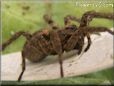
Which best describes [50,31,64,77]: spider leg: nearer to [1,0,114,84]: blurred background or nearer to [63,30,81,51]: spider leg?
[63,30,81,51]: spider leg

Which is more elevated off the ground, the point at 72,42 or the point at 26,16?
the point at 72,42

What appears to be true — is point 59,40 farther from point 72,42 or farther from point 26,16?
point 26,16

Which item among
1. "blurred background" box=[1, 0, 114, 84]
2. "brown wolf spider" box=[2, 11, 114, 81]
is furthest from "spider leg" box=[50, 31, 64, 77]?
"blurred background" box=[1, 0, 114, 84]

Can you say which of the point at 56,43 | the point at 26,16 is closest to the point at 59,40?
the point at 56,43

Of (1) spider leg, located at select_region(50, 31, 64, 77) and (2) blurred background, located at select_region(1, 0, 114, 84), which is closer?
(1) spider leg, located at select_region(50, 31, 64, 77)

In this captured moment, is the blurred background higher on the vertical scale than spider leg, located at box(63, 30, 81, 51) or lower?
lower

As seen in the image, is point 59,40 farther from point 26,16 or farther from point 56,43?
point 26,16

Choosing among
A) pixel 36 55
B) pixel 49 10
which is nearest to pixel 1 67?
pixel 36 55

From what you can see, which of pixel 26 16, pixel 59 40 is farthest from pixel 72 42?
pixel 26 16

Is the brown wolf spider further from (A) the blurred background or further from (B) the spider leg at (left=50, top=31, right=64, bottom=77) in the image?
(A) the blurred background

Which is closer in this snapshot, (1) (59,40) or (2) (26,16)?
(1) (59,40)

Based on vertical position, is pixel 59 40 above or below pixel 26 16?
above

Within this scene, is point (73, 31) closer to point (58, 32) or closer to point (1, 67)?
point (58, 32)
